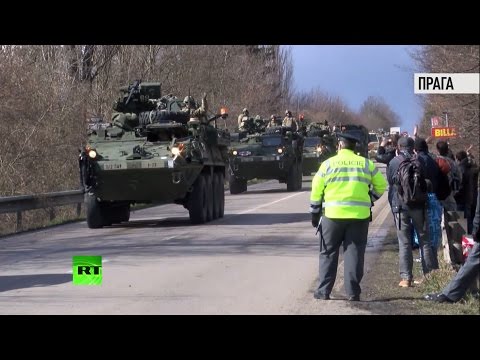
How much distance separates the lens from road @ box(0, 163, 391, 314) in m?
9.44

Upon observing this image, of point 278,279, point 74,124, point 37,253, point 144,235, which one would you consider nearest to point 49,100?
point 74,124

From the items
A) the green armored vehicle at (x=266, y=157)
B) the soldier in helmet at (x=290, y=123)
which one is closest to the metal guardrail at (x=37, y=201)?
the green armored vehicle at (x=266, y=157)

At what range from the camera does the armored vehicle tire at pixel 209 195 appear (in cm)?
2025

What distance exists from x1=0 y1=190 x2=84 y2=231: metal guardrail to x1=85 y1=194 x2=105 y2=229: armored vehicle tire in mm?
1723

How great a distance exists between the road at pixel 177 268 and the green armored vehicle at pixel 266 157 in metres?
10.4

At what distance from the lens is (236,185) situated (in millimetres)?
33594

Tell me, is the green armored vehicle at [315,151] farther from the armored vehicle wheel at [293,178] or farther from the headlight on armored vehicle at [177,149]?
the headlight on armored vehicle at [177,149]

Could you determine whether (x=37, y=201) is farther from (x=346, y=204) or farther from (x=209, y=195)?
(x=346, y=204)

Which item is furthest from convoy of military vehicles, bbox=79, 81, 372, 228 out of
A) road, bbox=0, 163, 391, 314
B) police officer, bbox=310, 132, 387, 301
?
police officer, bbox=310, 132, 387, 301

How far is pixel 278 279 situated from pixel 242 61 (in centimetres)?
2900

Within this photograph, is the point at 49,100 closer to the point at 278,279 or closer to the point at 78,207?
the point at 78,207

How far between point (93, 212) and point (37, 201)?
93.8 inches

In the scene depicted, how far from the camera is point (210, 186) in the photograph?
20547 millimetres

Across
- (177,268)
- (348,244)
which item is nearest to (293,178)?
(177,268)
